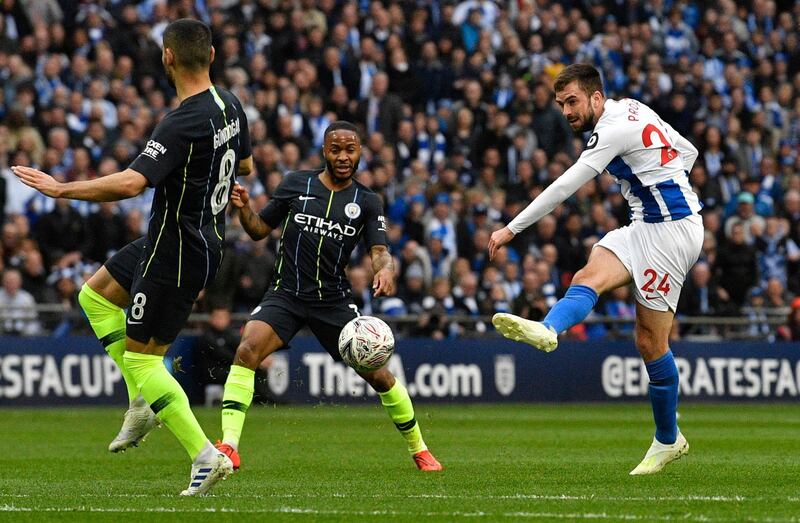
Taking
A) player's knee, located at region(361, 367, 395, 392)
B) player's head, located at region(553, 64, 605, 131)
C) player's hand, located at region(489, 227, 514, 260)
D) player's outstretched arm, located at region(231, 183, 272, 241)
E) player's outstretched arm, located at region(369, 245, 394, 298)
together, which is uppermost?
player's head, located at region(553, 64, 605, 131)

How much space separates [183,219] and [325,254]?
267cm

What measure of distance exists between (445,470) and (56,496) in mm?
3261

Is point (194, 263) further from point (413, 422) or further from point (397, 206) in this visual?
point (397, 206)

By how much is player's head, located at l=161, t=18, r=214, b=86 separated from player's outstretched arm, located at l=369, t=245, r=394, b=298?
2.54 m

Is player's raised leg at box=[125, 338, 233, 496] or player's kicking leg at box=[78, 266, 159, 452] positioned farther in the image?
player's kicking leg at box=[78, 266, 159, 452]

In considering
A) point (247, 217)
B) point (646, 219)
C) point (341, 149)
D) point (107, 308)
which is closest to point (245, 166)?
point (247, 217)

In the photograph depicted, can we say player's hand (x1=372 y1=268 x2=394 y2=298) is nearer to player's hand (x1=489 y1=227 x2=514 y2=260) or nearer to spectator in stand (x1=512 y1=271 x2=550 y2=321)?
player's hand (x1=489 y1=227 x2=514 y2=260)

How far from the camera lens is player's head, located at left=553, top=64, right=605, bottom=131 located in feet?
33.9

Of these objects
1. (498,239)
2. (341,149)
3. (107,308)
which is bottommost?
(107,308)

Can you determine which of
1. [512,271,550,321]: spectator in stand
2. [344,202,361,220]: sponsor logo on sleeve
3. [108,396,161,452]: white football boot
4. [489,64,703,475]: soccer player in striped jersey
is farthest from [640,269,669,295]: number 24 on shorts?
[512,271,550,321]: spectator in stand

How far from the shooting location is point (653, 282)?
1038cm

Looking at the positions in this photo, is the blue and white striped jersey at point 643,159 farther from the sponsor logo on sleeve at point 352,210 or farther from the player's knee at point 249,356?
the player's knee at point 249,356

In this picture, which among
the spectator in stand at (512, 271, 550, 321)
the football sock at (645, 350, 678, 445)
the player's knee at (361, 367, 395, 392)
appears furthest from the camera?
the spectator in stand at (512, 271, 550, 321)

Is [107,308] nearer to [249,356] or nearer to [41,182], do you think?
[249,356]
